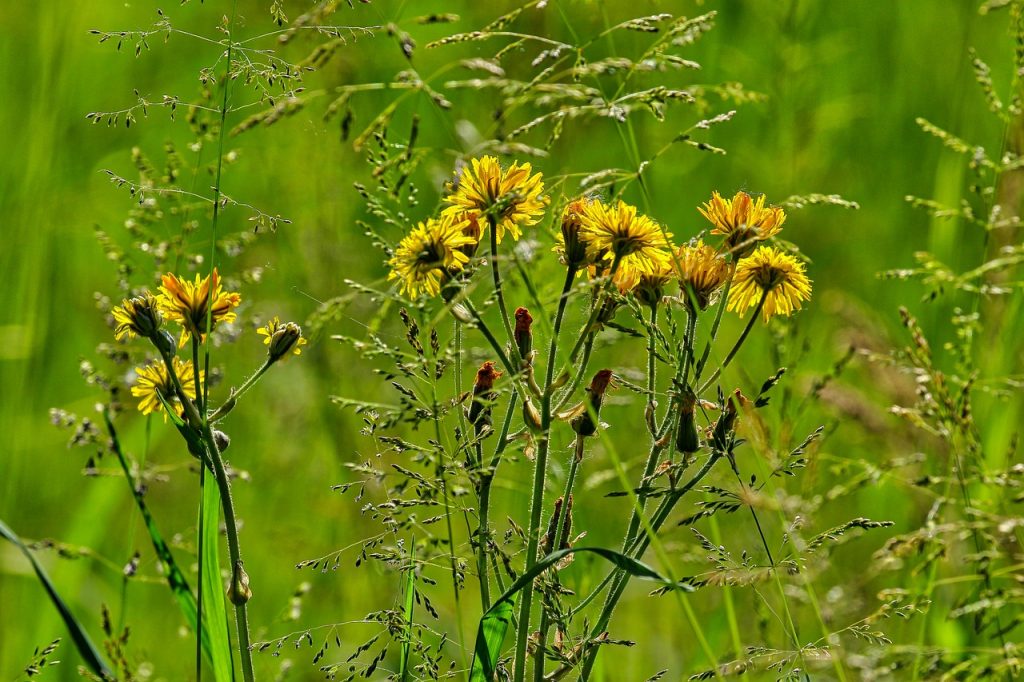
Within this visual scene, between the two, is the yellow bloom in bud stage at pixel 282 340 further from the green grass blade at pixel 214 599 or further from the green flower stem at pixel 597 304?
the green flower stem at pixel 597 304

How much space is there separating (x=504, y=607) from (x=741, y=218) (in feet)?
2.24

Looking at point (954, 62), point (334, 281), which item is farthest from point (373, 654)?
point (954, 62)

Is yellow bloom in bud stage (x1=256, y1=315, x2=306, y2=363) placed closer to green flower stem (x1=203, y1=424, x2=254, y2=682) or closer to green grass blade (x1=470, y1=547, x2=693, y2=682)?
green flower stem (x1=203, y1=424, x2=254, y2=682)

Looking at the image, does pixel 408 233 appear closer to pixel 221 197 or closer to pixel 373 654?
pixel 221 197

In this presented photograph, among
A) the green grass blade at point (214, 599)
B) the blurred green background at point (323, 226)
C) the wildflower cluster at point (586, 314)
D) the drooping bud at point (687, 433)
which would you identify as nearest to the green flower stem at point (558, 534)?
the wildflower cluster at point (586, 314)

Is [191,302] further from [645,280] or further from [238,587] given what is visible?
[645,280]

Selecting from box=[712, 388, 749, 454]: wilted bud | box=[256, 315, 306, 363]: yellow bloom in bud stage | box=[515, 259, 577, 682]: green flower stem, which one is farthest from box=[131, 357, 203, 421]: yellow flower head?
box=[712, 388, 749, 454]: wilted bud

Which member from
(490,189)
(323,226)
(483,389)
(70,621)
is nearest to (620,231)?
(490,189)

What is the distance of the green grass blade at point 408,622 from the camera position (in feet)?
5.35

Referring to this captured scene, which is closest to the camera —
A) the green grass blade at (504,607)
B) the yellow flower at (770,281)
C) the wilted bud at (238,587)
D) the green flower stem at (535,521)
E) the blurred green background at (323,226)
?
the green grass blade at (504,607)

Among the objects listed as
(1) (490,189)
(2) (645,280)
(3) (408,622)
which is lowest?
(3) (408,622)

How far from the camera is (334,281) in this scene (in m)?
3.41

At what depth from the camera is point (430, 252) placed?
5.31 feet

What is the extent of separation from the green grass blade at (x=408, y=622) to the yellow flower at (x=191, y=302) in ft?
1.68
